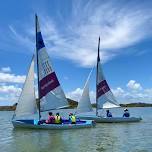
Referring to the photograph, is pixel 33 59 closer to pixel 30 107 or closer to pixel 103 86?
pixel 30 107

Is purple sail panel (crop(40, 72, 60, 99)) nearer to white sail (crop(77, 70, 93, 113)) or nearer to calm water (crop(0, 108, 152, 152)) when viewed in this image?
calm water (crop(0, 108, 152, 152))

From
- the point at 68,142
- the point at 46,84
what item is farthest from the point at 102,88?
the point at 68,142

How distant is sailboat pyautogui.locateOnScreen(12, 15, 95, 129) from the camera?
1406 inches

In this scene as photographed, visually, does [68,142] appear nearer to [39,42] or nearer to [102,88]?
[39,42]

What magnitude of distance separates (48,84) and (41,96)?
4.94 ft

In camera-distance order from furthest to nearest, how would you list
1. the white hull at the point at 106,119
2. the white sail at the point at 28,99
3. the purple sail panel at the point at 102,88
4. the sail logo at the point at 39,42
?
1. the purple sail panel at the point at 102,88
2. the white hull at the point at 106,119
3. the sail logo at the point at 39,42
4. the white sail at the point at 28,99

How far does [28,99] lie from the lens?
36.0 m

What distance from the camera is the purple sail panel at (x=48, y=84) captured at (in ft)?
122

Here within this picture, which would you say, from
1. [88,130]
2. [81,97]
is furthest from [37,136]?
[81,97]

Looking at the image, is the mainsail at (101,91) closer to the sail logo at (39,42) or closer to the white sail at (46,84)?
the white sail at (46,84)

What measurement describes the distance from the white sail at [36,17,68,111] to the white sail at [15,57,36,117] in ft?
3.13

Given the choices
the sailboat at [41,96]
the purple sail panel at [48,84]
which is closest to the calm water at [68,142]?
the sailboat at [41,96]

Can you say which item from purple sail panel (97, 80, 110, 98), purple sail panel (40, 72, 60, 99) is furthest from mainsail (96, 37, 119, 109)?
purple sail panel (40, 72, 60, 99)

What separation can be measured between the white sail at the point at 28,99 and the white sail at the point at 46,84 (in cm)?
95
